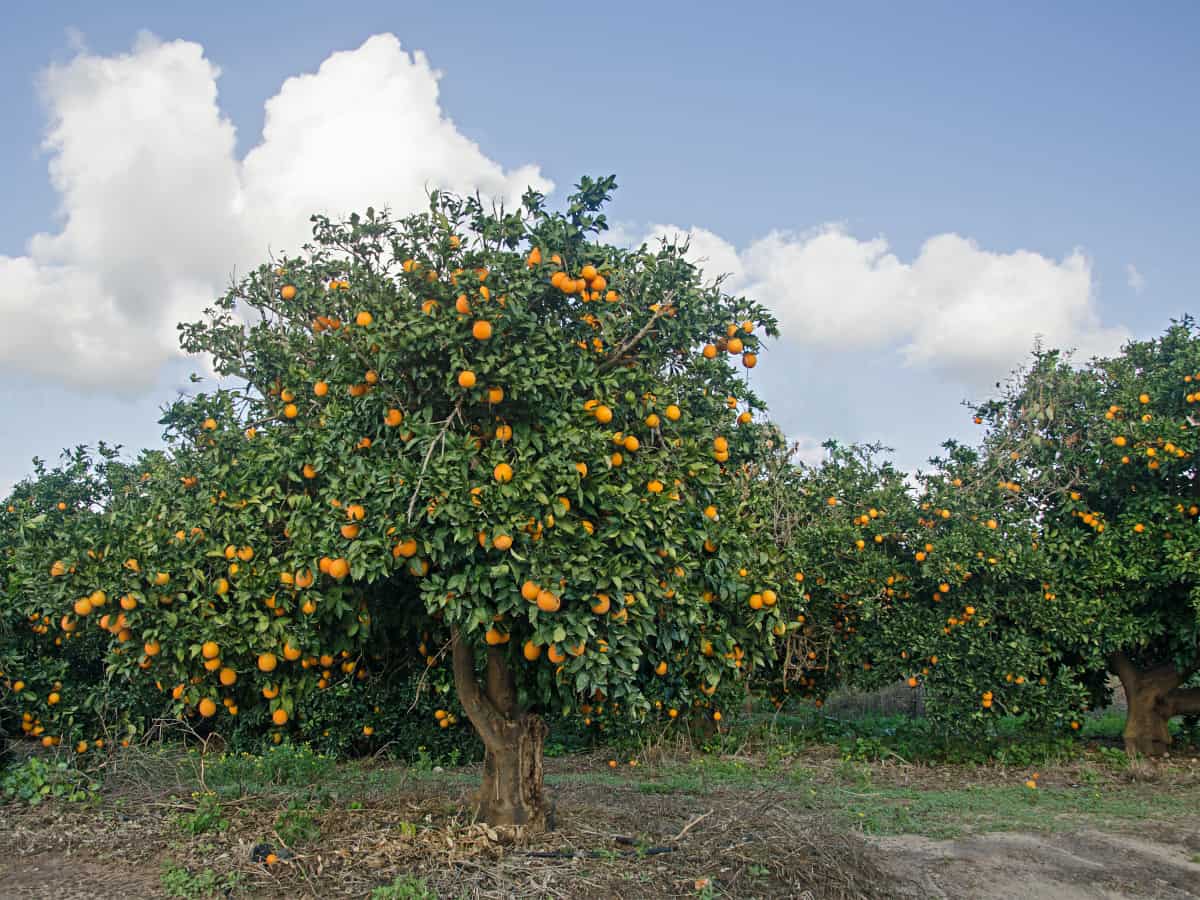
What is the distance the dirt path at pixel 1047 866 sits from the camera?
220 inches

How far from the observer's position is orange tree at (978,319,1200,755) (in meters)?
9.92

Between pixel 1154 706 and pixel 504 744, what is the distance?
9.29m

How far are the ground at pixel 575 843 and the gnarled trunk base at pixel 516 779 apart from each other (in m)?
0.17

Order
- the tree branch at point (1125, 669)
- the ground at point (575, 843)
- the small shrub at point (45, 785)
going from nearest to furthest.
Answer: the ground at point (575, 843), the small shrub at point (45, 785), the tree branch at point (1125, 669)

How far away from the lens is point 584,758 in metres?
10.5

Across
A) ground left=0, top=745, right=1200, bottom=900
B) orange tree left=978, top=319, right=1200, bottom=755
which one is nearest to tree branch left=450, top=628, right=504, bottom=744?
ground left=0, top=745, right=1200, bottom=900

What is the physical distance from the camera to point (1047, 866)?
6.03 meters

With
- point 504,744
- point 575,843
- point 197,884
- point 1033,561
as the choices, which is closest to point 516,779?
point 504,744

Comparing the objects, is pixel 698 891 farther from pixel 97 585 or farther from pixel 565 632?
pixel 97 585

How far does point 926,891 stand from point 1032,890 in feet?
2.43

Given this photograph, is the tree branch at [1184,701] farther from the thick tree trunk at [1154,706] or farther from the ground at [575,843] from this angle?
the ground at [575,843]

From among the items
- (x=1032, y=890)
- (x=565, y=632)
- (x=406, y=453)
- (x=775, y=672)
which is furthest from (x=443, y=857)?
(x=775, y=672)

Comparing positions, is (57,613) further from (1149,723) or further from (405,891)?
(1149,723)

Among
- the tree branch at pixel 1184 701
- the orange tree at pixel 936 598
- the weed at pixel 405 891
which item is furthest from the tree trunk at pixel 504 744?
the tree branch at pixel 1184 701
